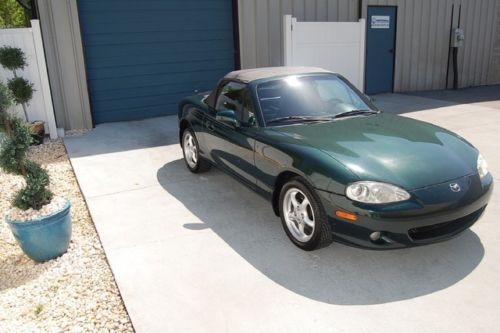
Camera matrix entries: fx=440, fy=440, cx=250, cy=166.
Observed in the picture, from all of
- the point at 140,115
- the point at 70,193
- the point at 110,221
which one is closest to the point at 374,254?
the point at 110,221

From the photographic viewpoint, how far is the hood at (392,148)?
3342 mm

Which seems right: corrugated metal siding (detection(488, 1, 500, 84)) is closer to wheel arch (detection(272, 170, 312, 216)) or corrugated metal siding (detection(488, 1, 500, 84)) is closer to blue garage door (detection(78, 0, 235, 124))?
blue garage door (detection(78, 0, 235, 124))

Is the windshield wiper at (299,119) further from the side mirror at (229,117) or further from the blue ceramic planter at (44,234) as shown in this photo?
the blue ceramic planter at (44,234)

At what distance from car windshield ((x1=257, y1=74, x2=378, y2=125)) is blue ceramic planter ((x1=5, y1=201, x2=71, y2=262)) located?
208 centimetres

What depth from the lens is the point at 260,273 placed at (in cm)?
348

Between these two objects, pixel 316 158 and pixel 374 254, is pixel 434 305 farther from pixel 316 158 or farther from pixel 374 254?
pixel 316 158

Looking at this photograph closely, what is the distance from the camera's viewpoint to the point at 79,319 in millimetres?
3035

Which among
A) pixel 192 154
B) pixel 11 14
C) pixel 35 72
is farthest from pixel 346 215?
pixel 11 14

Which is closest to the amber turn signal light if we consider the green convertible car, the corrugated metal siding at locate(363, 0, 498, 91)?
the green convertible car

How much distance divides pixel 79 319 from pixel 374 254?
234 cm

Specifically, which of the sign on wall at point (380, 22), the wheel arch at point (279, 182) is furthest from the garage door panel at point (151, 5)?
the wheel arch at point (279, 182)

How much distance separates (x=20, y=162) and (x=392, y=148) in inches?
125

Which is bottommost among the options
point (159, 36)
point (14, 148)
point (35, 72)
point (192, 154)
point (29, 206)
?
point (192, 154)

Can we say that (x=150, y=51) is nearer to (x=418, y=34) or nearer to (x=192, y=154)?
(x=192, y=154)
